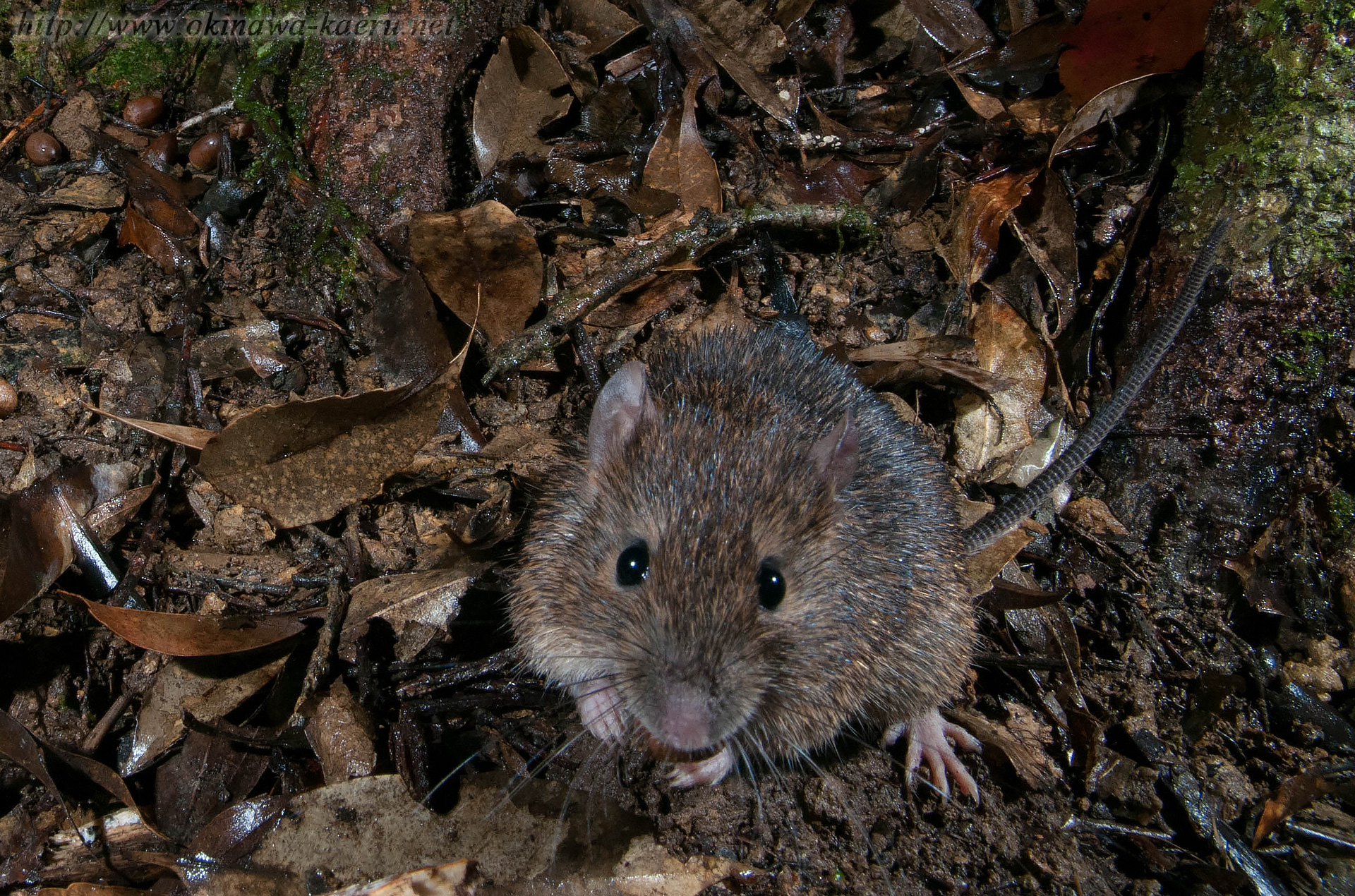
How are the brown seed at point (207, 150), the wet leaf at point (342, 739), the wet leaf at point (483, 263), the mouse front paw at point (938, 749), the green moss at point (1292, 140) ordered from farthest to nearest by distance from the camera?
1. the brown seed at point (207, 150)
2. the wet leaf at point (483, 263)
3. the green moss at point (1292, 140)
4. the mouse front paw at point (938, 749)
5. the wet leaf at point (342, 739)

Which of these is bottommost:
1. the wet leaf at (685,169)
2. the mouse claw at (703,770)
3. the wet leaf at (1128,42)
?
the mouse claw at (703,770)

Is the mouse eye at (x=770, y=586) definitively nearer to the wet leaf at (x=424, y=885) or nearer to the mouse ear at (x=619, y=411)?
the mouse ear at (x=619, y=411)

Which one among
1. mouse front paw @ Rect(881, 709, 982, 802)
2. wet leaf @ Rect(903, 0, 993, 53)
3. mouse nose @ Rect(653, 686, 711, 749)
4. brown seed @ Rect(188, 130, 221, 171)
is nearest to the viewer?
mouse nose @ Rect(653, 686, 711, 749)

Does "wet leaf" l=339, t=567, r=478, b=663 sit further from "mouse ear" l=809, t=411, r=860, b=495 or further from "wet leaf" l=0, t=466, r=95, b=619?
"mouse ear" l=809, t=411, r=860, b=495

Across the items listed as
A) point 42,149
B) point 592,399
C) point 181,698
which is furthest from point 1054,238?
point 42,149

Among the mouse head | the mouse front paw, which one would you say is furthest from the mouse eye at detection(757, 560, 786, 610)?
the mouse front paw

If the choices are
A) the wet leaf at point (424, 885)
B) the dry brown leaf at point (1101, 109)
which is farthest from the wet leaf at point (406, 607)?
the dry brown leaf at point (1101, 109)
